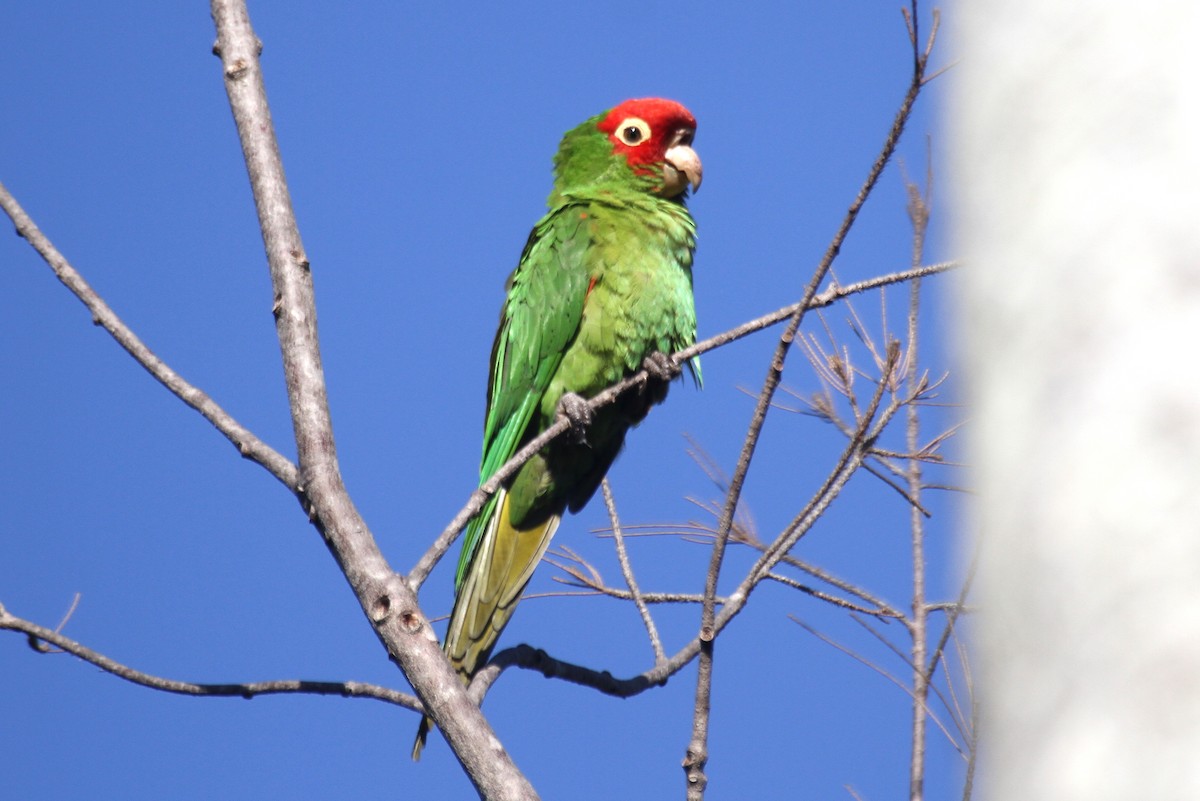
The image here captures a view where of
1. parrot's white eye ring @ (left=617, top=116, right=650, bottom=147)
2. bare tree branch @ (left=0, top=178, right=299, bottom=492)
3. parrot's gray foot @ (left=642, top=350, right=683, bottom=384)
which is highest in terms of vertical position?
parrot's white eye ring @ (left=617, top=116, right=650, bottom=147)

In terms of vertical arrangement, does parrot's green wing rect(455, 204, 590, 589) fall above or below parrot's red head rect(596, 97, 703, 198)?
below

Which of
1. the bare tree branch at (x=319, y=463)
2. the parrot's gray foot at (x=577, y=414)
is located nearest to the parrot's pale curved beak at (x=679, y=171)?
the parrot's gray foot at (x=577, y=414)

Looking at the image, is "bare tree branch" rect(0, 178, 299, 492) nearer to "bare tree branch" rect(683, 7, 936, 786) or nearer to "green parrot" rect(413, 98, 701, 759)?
"bare tree branch" rect(683, 7, 936, 786)

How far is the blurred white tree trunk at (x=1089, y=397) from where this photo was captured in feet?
1.61

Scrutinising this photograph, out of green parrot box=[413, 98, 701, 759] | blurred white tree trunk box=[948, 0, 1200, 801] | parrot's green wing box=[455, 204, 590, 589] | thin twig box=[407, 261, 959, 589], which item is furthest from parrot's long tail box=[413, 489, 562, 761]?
blurred white tree trunk box=[948, 0, 1200, 801]

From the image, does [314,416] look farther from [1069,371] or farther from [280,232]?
[1069,371]

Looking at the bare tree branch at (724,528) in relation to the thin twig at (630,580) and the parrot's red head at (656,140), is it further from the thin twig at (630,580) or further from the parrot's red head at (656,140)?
the parrot's red head at (656,140)

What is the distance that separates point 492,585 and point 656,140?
1778 millimetres

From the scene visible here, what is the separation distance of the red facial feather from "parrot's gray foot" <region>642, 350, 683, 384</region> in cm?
91

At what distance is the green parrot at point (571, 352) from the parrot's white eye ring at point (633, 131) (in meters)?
0.31

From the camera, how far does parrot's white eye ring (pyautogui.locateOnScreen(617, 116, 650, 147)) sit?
412 centimetres

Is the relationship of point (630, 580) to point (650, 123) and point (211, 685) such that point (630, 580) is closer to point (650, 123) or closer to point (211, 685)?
point (211, 685)

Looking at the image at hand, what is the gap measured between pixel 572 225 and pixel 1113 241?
3327 mm

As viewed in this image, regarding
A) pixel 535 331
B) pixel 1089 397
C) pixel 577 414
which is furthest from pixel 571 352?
pixel 1089 397
